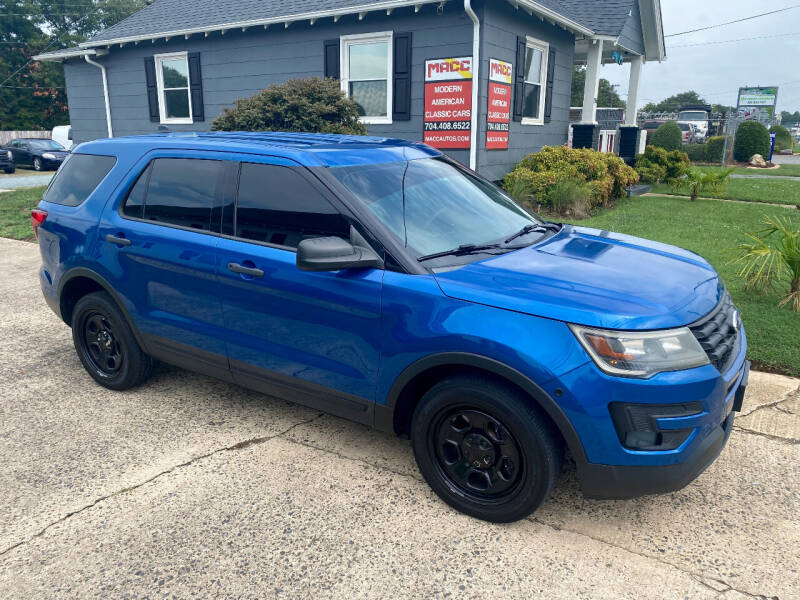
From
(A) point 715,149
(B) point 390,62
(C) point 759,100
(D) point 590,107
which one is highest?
(C) point 759,100

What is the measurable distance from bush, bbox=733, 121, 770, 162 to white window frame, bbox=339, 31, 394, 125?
20372mm

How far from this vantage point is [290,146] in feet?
12.0

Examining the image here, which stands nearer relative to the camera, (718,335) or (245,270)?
(718,335)

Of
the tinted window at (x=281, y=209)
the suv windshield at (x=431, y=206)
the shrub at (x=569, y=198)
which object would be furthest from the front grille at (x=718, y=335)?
the shrub at (x=569, y=198)

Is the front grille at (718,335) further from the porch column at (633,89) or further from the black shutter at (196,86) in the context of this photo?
the porch column at (633,89)

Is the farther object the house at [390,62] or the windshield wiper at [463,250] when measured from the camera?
the house at [390,62]

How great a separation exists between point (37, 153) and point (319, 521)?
27.9m

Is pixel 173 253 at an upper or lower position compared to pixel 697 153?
upper

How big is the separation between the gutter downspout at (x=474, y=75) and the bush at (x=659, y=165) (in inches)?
262

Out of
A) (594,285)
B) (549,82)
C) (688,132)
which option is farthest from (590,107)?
(688,132)

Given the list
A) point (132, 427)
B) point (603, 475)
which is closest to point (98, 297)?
point (132, 427)

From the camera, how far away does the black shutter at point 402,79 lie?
11570mm

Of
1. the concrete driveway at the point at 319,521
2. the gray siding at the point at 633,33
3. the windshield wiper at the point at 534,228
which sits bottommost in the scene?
the concrete driveway at the point at 319,521

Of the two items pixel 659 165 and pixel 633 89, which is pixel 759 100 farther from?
pixel 659 165
